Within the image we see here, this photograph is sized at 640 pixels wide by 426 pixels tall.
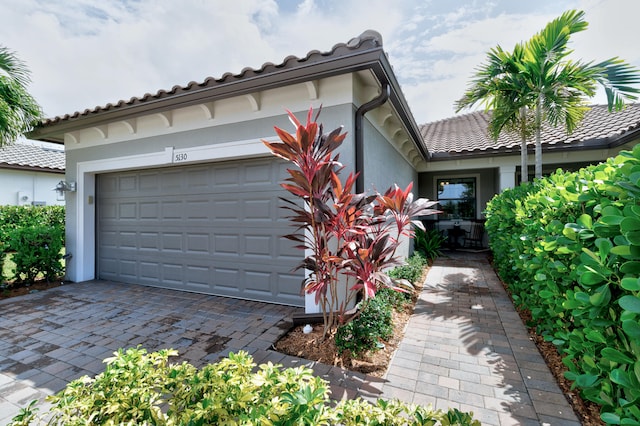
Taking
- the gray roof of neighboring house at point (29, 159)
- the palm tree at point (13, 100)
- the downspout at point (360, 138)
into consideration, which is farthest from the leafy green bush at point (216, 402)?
the gray roof of neighboring house at point (29, 159)

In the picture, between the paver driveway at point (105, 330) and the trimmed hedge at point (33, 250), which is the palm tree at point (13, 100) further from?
the paver driveway at point (105, 330)

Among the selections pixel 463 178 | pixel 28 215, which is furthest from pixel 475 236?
pixel 28 215

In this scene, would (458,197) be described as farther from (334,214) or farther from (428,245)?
(334,214)

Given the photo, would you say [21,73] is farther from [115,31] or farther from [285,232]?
[285,232]

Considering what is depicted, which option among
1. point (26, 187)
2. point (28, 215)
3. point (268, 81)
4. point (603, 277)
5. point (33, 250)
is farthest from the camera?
point (26, 187)

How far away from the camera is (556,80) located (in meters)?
5.19

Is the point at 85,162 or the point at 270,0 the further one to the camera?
the point at 85,162

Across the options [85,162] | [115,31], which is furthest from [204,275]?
[115,31]

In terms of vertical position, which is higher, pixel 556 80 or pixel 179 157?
pixel 556 80

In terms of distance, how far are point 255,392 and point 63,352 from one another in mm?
3185

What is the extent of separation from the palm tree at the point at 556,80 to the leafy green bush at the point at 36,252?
384 inches

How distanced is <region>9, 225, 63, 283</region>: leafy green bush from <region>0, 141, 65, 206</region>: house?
6009mm

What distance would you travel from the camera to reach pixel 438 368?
2.74m

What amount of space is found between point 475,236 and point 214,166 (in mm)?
9195
